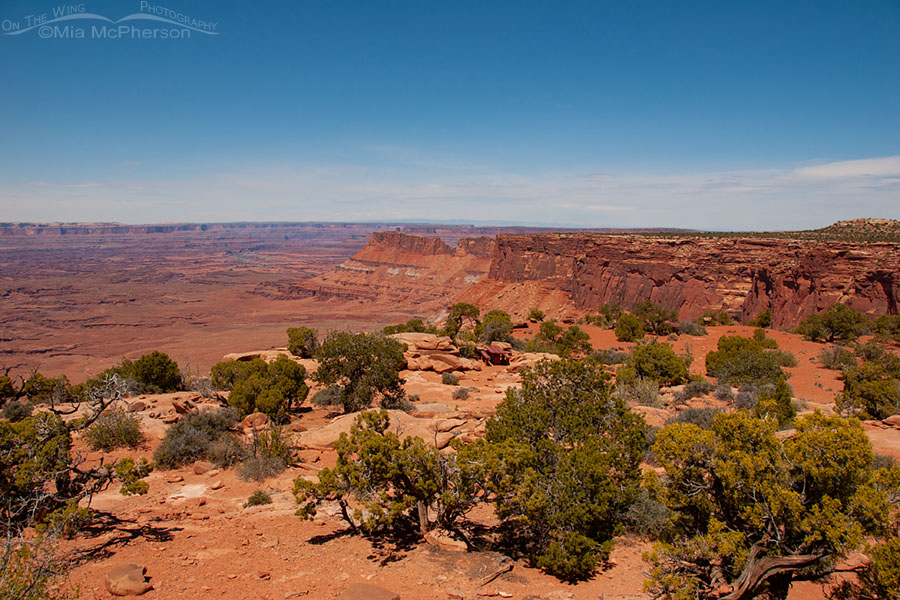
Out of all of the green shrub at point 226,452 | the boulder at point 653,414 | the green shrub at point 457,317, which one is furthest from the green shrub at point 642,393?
the green shrub at point 457,317

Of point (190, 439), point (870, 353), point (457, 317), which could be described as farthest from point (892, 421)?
point (457, 317)

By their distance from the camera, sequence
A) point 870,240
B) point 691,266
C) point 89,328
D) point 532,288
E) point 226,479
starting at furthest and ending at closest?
1. point 89,328
2. point 532,288
3. point 691,266
4. point 870,240
5. point 226,479

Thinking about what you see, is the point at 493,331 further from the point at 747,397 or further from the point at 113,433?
the point at 113,433

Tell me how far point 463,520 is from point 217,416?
30.7 ft

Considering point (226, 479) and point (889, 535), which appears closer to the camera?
point (889, 535)

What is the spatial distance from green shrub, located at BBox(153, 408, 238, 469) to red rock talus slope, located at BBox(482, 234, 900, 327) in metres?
55.1

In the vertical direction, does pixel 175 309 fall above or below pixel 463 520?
below

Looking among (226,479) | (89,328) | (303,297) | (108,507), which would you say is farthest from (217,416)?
(303,297)

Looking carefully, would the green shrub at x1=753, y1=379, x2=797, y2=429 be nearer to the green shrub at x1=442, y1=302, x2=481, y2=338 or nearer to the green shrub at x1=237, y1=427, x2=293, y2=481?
the green shrub at x1=237, y1=427, x2=293, y2=481

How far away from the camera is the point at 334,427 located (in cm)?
1589

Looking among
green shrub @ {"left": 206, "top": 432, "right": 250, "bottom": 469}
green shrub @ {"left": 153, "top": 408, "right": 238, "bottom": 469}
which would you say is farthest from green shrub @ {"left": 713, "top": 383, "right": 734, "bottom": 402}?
green shrub @ {"left": 153, "top": 408, "right": 238, "bottom": 469}

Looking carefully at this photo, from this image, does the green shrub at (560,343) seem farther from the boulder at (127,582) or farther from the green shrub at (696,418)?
the boulder at (127,582)

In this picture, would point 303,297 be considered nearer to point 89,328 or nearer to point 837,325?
point 89,328

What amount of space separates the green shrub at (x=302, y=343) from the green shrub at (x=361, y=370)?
38.0ft
